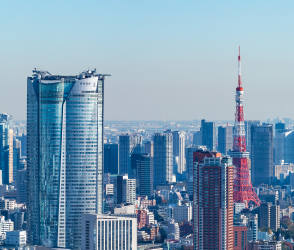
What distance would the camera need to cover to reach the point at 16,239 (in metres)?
49.4

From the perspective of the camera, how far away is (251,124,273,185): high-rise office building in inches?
3664

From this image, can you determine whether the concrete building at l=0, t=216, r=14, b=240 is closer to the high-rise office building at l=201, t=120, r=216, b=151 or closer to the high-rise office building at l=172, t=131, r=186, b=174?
the high-rise office building at l=172, t=131, r=186, b=174

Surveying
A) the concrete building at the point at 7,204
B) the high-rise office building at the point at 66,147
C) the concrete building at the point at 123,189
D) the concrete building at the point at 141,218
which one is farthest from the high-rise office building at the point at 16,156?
the high-rise office building at the point at 66,147

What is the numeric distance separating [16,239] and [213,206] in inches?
313

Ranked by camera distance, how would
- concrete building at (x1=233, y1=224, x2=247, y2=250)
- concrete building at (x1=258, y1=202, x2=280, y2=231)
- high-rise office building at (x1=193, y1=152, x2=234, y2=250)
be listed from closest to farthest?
high-rise office building at (x1=193, y1=152, x2=234, y2=250), concrete building at (x1=233, y1=224, x2=247, y2=250), concrete building at (x1=258, y1=202, x2=280, y2=231)

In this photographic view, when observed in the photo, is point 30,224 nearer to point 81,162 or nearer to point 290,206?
point 81,162

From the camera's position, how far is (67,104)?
50.9 meters

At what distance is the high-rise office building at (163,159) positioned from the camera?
306 feet

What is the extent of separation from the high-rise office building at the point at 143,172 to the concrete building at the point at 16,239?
3264cm

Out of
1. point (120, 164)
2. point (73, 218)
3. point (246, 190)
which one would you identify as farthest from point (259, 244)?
point (120, 164)

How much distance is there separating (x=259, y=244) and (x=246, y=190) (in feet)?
61.4

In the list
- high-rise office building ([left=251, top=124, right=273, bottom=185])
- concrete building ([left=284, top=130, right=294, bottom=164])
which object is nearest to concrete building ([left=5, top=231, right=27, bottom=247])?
high-rise office building ([left=251, top=124, right=273, bottom=185])

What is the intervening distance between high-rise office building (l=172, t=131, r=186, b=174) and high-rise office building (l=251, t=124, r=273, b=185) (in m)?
6.36

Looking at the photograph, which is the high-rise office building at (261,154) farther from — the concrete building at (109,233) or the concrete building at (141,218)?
the concrete building at (109,233)
